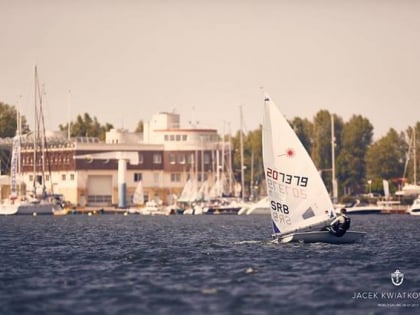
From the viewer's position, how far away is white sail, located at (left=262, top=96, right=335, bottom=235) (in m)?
69.5

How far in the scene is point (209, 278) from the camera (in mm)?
53688

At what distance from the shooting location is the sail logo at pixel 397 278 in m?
51.2

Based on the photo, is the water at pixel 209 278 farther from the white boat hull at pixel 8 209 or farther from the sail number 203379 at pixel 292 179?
the white boat hull at pixel 8 209

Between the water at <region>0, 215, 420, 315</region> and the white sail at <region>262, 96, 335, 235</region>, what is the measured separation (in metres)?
1.62

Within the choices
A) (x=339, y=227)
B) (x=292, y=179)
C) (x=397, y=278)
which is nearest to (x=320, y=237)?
(x=339, y=227)

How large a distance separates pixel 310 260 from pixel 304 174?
870 centimetres

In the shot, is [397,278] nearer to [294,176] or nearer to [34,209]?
[294,176]

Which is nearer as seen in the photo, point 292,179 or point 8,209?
point 292,179

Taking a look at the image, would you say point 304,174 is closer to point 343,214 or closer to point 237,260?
point 343,214

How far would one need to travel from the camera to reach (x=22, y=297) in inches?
1875

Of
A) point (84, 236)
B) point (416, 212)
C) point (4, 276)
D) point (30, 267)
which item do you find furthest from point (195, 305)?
point (416, 212)

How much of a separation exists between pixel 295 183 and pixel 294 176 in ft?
1.15

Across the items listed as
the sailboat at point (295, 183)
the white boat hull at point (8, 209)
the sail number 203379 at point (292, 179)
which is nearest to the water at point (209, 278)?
the sailboat at point (295, 183)

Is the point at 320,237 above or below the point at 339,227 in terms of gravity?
below
